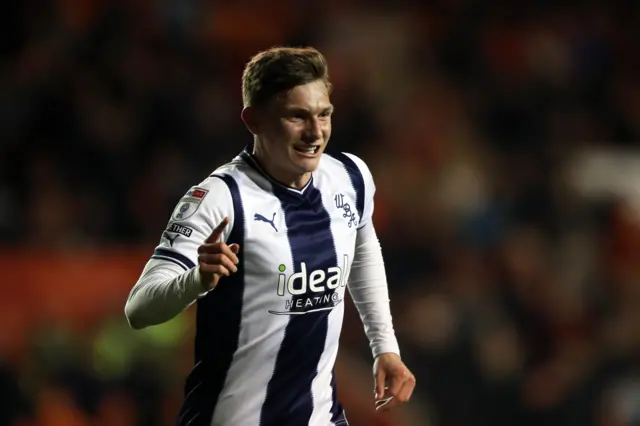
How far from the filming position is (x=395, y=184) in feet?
26.4

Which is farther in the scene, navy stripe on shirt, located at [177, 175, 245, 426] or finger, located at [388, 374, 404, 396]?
finger, located at [388, 374, 404, 396]

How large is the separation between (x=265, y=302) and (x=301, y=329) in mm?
180

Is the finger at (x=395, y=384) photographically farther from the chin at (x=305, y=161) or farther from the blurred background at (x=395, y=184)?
the blurred background at (x=395, y=184)

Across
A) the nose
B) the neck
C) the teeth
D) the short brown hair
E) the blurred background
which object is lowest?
the blurred background

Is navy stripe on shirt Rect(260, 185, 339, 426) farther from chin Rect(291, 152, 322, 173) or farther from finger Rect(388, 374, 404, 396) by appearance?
finger Rect(388, 374, 404, 396)

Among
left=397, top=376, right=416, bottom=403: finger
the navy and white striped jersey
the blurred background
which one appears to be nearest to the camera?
the navy and white striped jersey

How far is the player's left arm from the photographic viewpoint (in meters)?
3.77

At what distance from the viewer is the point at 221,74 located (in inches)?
341

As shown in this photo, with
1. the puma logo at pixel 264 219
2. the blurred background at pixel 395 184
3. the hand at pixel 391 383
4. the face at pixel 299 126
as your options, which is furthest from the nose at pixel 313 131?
the blurred background at pixel 395 184

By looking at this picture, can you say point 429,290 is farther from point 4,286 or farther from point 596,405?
point 4,286

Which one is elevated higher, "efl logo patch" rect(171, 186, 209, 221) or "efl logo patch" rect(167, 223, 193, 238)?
"efl logo patch" rect(171, 186, 209, 221)

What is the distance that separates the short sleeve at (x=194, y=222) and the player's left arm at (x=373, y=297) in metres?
0.69

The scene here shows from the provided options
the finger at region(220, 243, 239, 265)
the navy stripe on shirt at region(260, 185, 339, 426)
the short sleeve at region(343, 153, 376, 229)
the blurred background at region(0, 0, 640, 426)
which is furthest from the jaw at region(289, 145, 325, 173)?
the blurred background at region(0, 0, 640, 426)

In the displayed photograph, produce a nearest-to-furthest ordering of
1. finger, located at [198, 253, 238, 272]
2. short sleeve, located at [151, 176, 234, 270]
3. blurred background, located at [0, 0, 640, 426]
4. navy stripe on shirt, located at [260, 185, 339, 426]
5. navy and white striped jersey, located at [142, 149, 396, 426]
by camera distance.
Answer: finger, located at [198, 253, 238, 272] < short sleeve, located at [151, 176, 234, 270] < navy and white striped jersey, located at [142, 149, 396, 426] < navy stripe on shirt, located at [260, 185, 339, 426] < blurred background, located at [0, 0, 640, 426]
